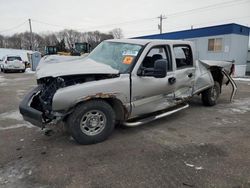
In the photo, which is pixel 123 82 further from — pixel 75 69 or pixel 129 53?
pixel 75 69

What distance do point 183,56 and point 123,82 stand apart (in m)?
2.26

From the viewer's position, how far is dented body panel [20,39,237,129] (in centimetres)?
379

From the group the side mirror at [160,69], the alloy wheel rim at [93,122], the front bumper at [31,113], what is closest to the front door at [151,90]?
the side mirror at [160,69]

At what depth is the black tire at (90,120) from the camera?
384cm

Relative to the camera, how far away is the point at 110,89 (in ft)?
13.2

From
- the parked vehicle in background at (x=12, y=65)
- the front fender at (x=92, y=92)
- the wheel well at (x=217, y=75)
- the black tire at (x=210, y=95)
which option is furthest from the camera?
the parked vehicle in background at (x=12, y=65)

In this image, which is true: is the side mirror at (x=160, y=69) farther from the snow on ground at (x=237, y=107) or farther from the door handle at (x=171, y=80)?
the snow on ground at (x=237, y=107)

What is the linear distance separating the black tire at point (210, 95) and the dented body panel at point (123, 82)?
3.66 ft

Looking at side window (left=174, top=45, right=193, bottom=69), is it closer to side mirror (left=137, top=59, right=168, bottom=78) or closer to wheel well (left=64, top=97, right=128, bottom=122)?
side mirror (left=137, top=59, right=168, bottom=78)

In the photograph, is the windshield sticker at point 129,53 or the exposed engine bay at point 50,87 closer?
the exposed engine bay at point 50,87

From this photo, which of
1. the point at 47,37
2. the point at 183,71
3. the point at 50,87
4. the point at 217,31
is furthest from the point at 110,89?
the point at 47,37

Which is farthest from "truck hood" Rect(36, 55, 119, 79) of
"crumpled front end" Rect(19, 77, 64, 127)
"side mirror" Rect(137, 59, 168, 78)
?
"side mirror" Rect(137, 59, 168, 78)

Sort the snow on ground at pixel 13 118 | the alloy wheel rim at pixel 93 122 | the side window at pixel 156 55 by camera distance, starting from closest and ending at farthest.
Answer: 1. the alloy wheel rim at pixel 93 122
2. the side window at pixel 156 55
3. the snow on ground at pixel 13 118

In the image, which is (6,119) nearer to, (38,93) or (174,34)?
(38,93)
